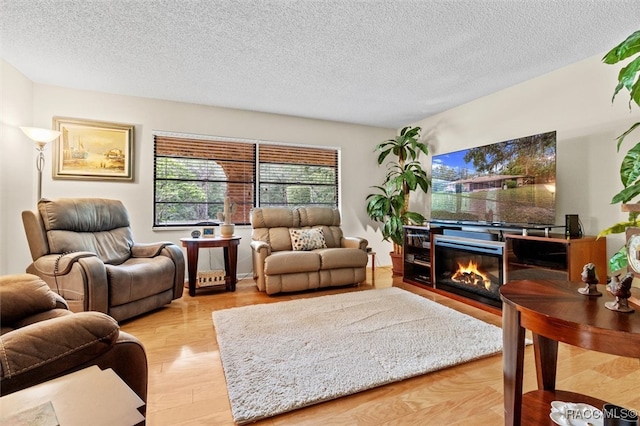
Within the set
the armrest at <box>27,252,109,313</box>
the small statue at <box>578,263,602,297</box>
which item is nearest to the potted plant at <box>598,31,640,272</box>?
the small statue at <box>578,263,602,297</box>

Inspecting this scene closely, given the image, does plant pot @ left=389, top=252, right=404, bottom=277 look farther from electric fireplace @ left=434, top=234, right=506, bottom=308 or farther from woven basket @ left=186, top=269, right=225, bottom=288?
woven basket @ left=186, top=269, right=225, bottom=288

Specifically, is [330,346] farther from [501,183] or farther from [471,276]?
[501,183]

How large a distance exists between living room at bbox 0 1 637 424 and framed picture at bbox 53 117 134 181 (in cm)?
8

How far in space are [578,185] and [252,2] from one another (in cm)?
317

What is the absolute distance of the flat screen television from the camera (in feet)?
8.80

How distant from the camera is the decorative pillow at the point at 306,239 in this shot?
377cm

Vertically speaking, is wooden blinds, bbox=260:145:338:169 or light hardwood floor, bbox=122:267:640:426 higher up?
wooden blinds, bbox=260:145:338:169

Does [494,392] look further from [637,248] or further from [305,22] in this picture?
[305,22]

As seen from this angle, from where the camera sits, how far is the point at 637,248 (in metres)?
1.04

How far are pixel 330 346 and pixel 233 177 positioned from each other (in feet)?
9.33

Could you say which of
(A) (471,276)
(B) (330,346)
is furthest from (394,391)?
(A) (471,276)

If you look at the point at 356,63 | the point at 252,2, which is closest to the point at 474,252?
the point at 356,63

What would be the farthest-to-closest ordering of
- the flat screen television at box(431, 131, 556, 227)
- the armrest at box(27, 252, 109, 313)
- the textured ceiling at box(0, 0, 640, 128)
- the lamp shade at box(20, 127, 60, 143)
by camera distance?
the lamp shade at box(20, 127, 60, 143), the flat screen television at box(431, 131, 556, 227), the armrest at box(27, 252, 109, 313), the textured ceiling at box(0, 0, 640, 128)

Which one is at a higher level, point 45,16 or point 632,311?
point 45,16
